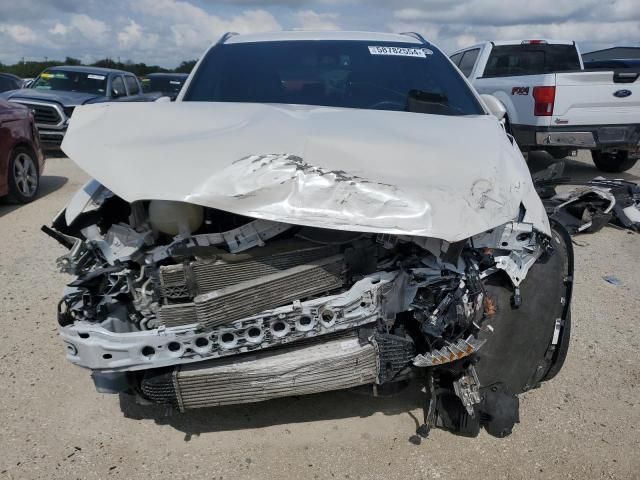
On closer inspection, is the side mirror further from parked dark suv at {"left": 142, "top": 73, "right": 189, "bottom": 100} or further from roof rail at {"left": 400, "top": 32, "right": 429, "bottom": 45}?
parked dark suv at {"left": 142, "top": 73, "right": 189, "bottom": 100}

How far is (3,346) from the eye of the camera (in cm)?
354

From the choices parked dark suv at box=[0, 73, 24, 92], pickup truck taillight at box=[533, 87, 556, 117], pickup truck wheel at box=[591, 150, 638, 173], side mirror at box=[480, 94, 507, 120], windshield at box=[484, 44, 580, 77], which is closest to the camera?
side mirror at box=[480, 94, 507, 120]

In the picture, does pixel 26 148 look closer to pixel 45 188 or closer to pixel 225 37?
pixel 45 188

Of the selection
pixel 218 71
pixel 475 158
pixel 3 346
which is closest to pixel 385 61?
pixel 218 71

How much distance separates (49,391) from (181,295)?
1.44m

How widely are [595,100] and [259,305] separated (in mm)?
6769

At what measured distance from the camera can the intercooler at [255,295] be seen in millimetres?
2229

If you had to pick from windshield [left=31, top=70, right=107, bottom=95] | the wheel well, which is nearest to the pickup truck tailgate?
the wheel well

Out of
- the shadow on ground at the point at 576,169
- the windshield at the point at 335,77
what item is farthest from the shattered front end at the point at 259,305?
the shadow on ground at the point at 576,169

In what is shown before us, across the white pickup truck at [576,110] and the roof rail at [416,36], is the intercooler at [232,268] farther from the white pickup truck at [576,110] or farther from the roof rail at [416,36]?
the white pickup truck at [576,110]

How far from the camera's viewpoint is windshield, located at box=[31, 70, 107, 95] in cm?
1130

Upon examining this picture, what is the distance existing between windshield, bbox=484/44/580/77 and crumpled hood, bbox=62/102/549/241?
723 cm

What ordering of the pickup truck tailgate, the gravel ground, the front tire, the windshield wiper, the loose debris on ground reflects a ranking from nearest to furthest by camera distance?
the gravel ground, the windshield wiper, the loose debris on ground, the front tire, the pickup truck tailgate

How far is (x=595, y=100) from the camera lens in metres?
7.26
